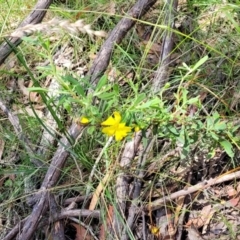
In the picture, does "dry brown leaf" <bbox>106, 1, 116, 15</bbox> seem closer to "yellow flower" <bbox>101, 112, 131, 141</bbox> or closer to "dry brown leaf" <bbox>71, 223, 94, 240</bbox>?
"yellow flower" <bbox>101, 112, 131, 141</bbox>

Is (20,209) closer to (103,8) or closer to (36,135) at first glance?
(36,135)

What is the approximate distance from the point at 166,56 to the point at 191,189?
55 centimetres

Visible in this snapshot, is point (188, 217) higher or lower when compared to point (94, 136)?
lower

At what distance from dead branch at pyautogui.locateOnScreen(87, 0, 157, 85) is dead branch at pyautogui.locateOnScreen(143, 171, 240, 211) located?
496 millimetres

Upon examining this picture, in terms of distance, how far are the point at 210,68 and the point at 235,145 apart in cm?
40

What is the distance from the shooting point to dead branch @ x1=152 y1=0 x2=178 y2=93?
1761 millimetres

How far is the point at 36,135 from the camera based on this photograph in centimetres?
189

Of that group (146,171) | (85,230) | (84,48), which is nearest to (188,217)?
(146,171)

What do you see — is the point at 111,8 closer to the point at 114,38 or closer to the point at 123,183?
the point at 114,38

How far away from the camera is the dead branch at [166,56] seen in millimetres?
1761

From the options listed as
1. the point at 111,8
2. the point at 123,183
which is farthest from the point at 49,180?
the point at 111,8

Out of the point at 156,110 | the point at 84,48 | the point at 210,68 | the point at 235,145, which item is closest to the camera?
the point at 156,110

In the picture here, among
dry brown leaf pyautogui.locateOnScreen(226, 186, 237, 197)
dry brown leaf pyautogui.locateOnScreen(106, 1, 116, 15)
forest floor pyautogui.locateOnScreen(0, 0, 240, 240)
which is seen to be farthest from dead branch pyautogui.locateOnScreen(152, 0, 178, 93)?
dry brown leaf pyautogui.locateOnScreen(226, 186, 237, 197)

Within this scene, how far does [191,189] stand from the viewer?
5.15 feet
